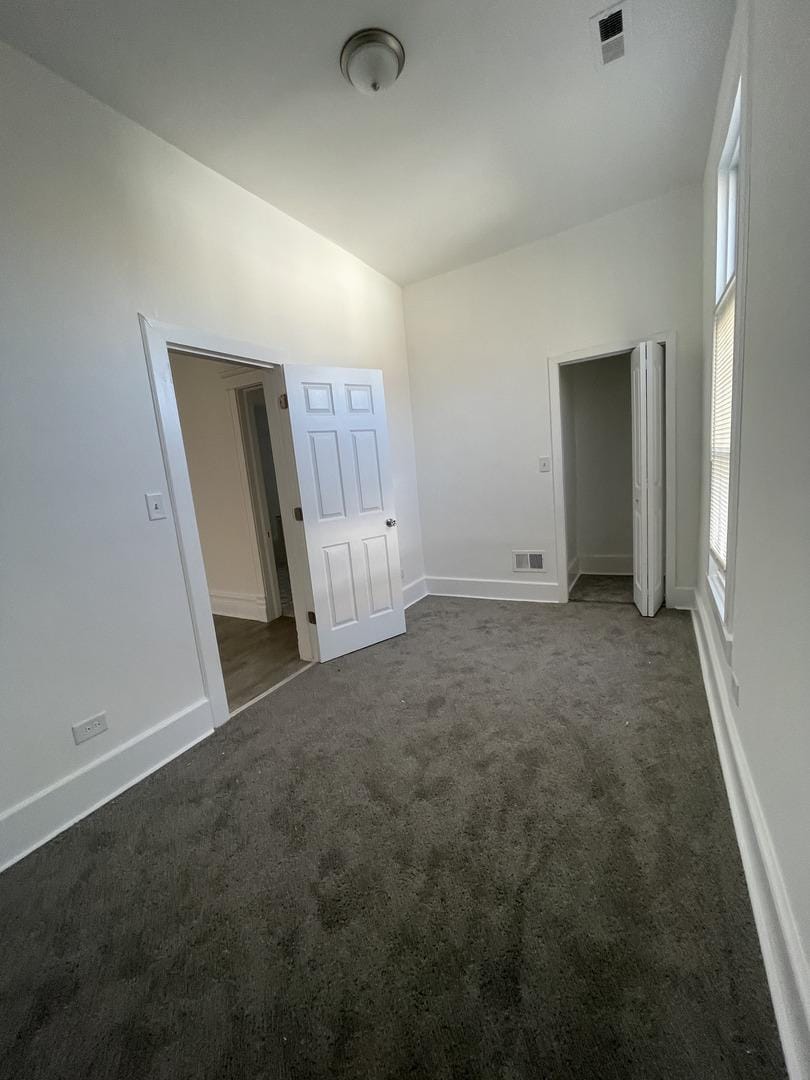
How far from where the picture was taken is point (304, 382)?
292cm

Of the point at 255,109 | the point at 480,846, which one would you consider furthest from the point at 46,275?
the point at 480,846

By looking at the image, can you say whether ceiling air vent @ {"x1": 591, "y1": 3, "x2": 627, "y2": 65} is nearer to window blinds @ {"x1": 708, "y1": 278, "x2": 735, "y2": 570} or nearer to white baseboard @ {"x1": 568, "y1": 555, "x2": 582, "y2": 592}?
window blinds @ {"x1": 708, "y1": 278, "x2": 735, "y2": 570}

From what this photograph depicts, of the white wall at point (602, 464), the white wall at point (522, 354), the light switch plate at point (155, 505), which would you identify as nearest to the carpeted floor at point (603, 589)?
the white wall at point (602, 464)

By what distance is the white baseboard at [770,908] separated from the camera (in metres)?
0.90

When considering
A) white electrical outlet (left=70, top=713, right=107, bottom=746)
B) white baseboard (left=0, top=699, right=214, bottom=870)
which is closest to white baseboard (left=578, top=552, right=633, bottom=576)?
white baseboard (left=0, top=699, right=214, bottom=870)

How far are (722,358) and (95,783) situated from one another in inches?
143

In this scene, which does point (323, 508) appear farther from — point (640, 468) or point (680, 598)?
point (680, 598)

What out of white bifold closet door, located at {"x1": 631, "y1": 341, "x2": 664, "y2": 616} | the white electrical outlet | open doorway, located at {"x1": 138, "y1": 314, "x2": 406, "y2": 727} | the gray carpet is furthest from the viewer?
white bifold closet door, located at {"x1": 631, "y1": 341, "x2": 664, "y2": 616}

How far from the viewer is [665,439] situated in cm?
326

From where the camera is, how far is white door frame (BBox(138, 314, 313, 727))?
2146 millimetres

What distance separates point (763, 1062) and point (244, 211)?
3.86 m

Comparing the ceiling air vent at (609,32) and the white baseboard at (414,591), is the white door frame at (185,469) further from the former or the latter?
the ceiling air vent at (609,32)

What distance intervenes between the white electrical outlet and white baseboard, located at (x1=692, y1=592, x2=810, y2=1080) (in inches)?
92.5

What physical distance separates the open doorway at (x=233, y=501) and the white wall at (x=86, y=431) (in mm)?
1364
